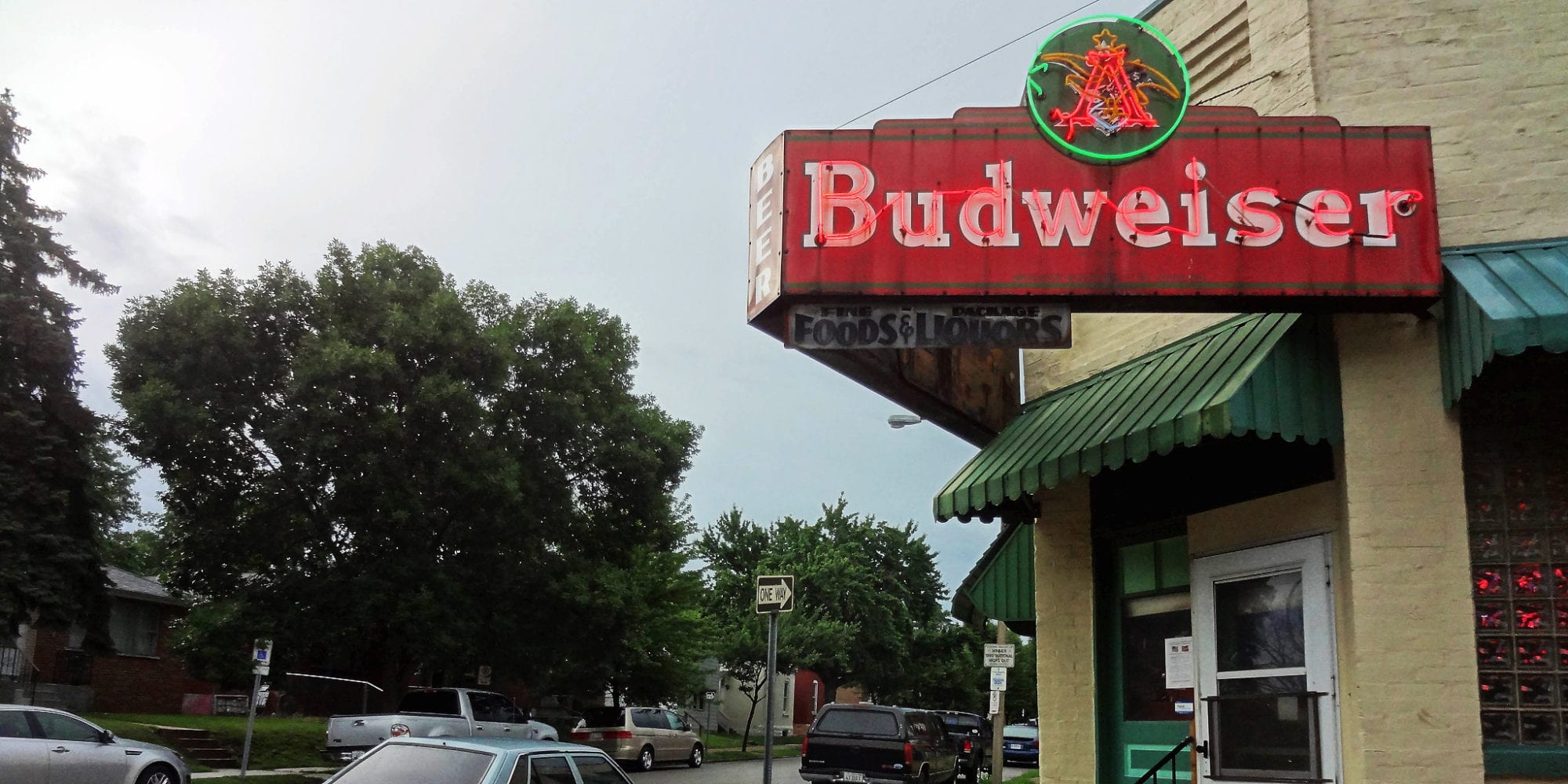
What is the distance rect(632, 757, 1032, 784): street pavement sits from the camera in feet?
87.6

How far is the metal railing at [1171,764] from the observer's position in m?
9.09

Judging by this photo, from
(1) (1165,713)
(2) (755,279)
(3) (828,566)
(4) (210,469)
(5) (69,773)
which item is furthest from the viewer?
(3) (828,566)

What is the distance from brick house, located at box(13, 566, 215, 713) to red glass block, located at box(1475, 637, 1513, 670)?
29.8m

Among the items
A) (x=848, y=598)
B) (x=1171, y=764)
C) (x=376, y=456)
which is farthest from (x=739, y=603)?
(x=1171, y=764)

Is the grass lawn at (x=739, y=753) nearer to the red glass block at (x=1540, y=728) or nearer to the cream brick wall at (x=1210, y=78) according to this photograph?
the cream brick wall at (x=1210, y=78)

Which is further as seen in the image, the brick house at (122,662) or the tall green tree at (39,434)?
the brick house at (122,662)

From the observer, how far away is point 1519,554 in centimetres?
775

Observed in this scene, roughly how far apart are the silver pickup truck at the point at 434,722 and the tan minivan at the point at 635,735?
16.3ft

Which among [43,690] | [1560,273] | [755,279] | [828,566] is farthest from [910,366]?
[828,566]

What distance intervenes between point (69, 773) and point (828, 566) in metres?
40.0

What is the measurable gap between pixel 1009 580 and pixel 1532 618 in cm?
547

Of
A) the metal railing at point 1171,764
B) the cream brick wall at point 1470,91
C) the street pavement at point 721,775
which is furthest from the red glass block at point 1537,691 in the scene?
the street pavement at point 721,775

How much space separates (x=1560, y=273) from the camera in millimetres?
7379

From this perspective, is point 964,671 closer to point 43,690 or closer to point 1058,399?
point 43,690
